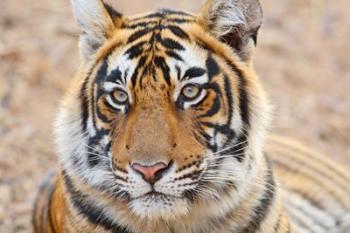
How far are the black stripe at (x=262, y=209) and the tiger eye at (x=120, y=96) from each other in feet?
2.10

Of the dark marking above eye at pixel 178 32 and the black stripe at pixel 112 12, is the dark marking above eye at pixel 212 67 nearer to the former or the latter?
the dark marking above eye at pixel 178 32

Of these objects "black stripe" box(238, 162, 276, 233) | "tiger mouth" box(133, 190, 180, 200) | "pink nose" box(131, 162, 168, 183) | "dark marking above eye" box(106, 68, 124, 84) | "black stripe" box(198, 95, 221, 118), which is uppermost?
"dark marking above eye" box(106, 68, 124, 84)

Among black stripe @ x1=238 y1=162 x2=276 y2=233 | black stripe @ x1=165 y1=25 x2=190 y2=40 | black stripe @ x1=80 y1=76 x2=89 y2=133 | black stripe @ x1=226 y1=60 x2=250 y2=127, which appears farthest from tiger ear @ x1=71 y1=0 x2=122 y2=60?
black stripe @ x1=238 y1=162 x2=276 y2=233

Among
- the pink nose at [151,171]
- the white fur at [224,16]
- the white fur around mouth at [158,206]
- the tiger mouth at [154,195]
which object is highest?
the white fur at [224,16]

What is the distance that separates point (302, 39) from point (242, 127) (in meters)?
3.86

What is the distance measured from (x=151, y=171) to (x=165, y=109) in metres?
0.23

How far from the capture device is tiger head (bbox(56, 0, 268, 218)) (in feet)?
9.54

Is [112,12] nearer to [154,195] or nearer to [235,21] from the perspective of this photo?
[235,21]

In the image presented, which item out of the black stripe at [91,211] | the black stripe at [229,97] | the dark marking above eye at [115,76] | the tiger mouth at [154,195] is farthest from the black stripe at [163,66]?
the black stripe at [91,211]

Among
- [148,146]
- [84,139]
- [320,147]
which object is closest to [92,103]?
[84,139]

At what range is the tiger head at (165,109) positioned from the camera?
9.54 feet

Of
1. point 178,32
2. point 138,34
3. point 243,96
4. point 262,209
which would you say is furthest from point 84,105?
point 262,209

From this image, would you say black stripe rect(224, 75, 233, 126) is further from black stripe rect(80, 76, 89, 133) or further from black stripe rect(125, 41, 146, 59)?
black stripe rect(80, 76, 89, 133)

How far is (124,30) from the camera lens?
10.6 feet
